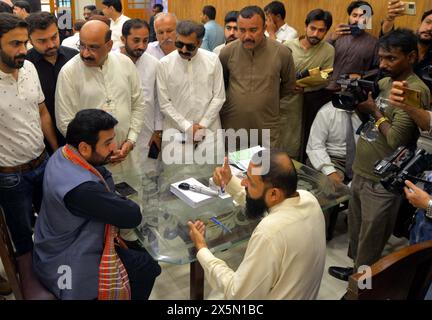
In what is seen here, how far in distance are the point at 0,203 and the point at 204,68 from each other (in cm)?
168

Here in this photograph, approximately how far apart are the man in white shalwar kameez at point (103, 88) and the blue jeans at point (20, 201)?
17.4 inches

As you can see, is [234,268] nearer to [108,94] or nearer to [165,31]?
[108,94]

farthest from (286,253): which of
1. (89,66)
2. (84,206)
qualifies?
(89,66)

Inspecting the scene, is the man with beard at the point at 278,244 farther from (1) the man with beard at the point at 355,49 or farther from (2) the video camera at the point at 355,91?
(1) the man with beard at the point at 355,49

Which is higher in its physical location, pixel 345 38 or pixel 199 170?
pixel 345 38

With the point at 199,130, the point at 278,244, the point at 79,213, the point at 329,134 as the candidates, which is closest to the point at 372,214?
the point at 329,134

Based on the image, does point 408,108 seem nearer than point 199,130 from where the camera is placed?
Yes

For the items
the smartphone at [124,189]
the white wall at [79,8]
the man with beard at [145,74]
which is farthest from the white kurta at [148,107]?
the white wall at [79,8]

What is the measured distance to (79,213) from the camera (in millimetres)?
1705

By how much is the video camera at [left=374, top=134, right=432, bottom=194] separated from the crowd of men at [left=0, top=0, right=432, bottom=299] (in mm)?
89

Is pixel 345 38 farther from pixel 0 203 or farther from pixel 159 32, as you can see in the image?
pixel 0 203

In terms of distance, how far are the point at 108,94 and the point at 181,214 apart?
3.52 ft

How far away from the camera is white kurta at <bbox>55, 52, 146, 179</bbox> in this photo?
2.54 m

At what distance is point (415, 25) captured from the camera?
3676 mm
